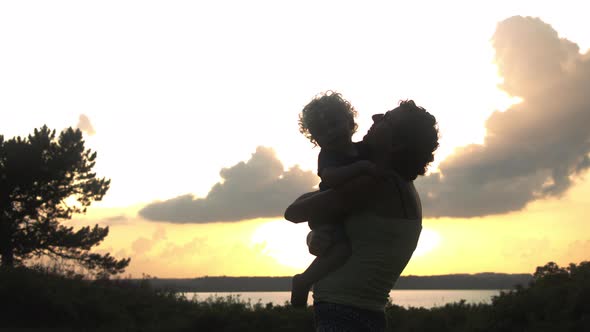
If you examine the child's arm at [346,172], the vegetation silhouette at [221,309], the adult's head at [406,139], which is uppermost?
the adult's head at [406,139]

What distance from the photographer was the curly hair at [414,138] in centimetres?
290

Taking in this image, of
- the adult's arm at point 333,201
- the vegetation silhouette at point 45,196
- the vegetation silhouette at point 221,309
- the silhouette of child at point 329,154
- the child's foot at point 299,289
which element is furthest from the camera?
the vegetation silhouette at point 45,196

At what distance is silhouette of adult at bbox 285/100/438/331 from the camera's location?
285cm

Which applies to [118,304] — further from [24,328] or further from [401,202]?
[401,202]

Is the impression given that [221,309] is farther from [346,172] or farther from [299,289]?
[346,172]

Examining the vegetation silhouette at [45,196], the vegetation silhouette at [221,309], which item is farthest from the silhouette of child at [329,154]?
the vegetation silhouette at [45,196]

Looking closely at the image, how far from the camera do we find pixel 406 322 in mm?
12188

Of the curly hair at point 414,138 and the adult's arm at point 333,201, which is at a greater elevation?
the curly hair at point 414,138

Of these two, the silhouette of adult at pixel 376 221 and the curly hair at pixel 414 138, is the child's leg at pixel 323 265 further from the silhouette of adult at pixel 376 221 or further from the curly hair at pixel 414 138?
the curly hair at pixel 414 138

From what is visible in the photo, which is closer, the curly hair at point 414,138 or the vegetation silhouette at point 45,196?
the curly hair at point 414,138

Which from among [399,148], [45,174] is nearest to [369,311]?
[399,148]

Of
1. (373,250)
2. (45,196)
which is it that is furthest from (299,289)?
(45,196)

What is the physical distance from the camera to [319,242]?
2.92 m

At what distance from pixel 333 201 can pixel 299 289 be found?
1.58 ft
